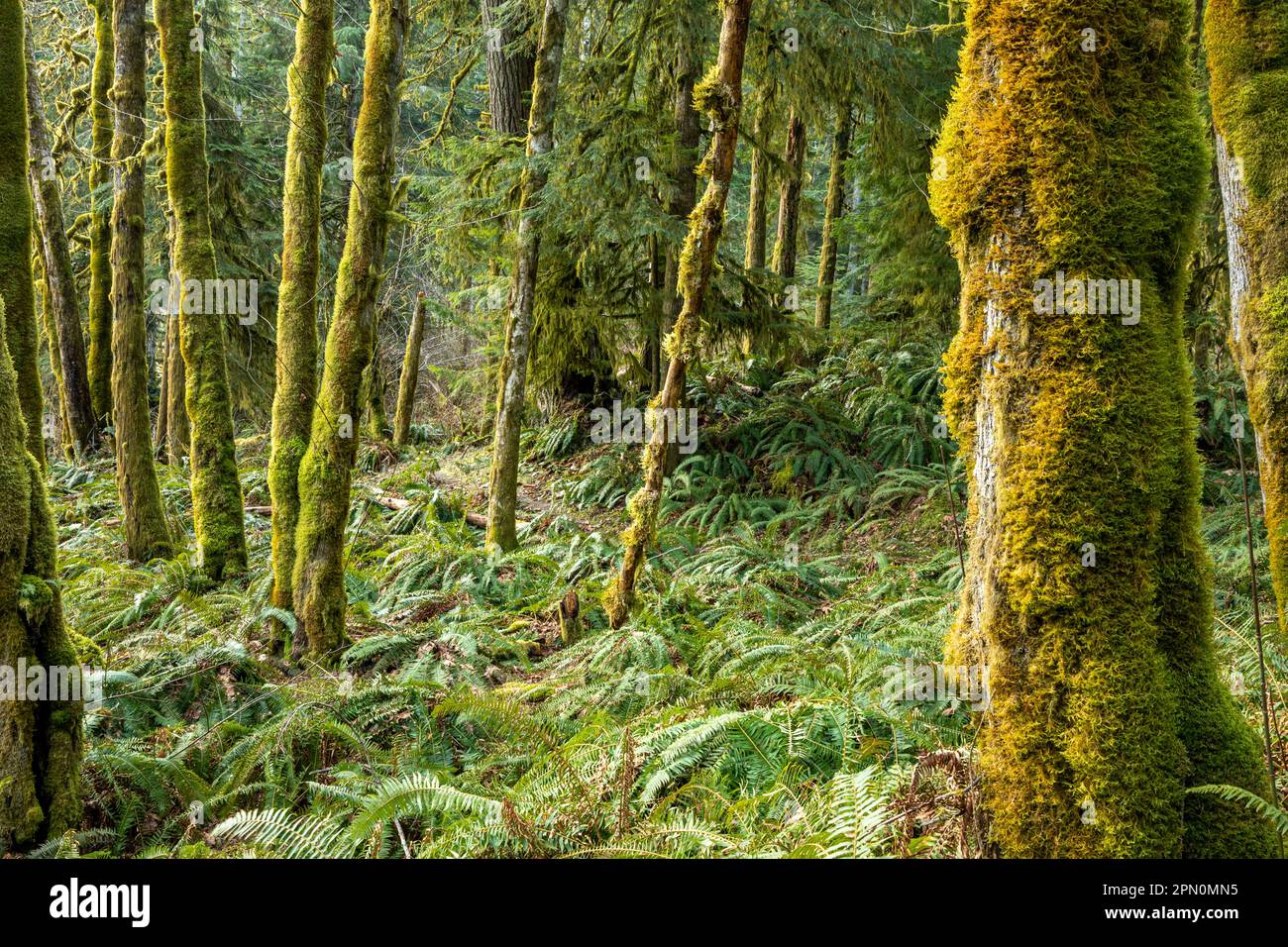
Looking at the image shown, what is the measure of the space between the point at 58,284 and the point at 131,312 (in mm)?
6303

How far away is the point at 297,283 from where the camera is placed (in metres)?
6.53

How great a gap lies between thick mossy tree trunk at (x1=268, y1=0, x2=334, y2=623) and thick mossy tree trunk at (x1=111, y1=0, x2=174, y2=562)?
11.1 feet

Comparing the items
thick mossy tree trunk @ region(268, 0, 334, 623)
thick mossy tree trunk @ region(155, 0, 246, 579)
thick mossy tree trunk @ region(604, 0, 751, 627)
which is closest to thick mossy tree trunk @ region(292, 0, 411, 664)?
thick mossy tree trunk @ region(268, 0, 334, 623)

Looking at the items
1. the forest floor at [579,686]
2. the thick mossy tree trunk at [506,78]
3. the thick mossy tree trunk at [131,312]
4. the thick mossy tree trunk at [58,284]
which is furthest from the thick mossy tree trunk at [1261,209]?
the thick mossy tree trunk at [58,284]

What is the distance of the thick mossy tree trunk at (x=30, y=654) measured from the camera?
3.41 metres

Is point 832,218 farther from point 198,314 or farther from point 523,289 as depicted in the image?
point 198,314

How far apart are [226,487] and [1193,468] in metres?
8.79

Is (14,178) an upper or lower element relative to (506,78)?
lower

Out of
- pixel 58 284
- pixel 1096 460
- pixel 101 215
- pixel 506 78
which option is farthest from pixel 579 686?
pixel 58 284

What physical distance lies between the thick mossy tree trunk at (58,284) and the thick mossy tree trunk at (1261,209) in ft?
43.4

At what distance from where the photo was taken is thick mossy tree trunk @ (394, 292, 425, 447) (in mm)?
15906

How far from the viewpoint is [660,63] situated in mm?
10336

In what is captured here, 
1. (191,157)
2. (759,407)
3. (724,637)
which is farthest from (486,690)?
(759,407)

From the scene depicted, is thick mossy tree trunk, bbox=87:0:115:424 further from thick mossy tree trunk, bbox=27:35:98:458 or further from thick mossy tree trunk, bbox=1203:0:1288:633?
thick mossy tree trunk, bbox=1203:0:1288:633
